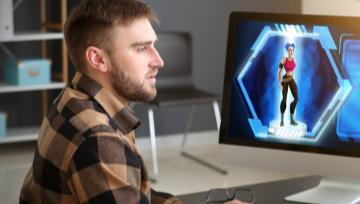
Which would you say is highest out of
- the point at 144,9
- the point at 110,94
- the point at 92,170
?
the point at 144,9

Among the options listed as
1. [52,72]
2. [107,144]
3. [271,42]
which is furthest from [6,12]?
[107,144]

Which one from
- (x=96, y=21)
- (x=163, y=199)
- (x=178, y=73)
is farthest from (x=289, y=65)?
(x=178, y=73)

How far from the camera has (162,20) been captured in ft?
17.1

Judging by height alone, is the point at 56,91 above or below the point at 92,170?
below

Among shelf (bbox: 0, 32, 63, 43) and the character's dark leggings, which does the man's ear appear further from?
shelf (bbox: 0, 32, 63, 43)

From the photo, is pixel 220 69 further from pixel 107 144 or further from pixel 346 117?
pixel 107 144

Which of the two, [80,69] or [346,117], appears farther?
[346,117]

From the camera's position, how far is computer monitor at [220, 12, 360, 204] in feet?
6.25

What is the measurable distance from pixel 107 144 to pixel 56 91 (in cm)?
392

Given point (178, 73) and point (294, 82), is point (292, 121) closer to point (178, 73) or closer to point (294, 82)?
point (294, 82)

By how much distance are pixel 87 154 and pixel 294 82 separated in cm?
67

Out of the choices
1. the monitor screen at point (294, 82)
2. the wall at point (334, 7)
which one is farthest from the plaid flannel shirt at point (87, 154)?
the wall at point (334, 7)

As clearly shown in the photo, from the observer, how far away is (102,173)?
4.83ft

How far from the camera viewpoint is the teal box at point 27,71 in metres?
4.83
